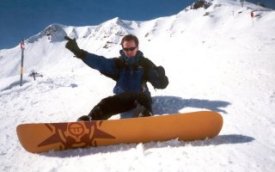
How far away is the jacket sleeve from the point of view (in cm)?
617

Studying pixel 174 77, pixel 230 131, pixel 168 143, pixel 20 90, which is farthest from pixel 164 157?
pixel 20 90

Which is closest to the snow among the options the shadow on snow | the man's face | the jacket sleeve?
the shadow on snow

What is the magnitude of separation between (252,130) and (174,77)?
5.99 m

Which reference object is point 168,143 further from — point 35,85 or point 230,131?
point 35,85

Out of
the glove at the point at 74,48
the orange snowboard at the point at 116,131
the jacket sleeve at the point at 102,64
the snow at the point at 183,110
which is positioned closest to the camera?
the snow at the point at 183,110

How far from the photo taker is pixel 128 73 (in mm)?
6211

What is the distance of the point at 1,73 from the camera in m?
185

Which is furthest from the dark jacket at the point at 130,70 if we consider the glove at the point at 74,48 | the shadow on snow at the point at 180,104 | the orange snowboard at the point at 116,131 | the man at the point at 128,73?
the orange snowboard at the point at 116,131

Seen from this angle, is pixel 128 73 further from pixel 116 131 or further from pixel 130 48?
pixel 116 131

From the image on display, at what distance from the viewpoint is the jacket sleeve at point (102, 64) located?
6175 mm

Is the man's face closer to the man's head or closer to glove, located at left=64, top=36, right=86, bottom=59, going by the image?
the man's head

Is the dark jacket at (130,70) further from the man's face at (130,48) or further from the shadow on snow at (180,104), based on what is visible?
the shadow on snow at (180,104)

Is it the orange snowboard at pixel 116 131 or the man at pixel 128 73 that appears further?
the man at pixel 128 73

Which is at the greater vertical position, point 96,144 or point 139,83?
point 139,83
